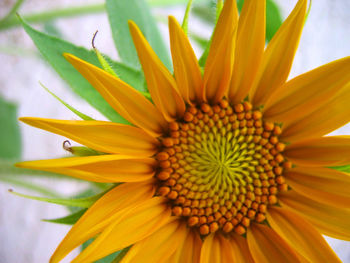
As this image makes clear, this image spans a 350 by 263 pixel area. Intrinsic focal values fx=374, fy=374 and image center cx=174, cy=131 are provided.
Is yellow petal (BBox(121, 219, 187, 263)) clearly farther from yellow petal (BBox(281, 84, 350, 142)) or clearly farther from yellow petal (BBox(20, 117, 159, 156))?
yellow petal (BBox(281, 84, 350, 142))

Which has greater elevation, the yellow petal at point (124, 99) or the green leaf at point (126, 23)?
the green leaf at point (126, 23)

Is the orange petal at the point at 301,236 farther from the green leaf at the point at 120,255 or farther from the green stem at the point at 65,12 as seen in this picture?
the green stem at the point at 65,12

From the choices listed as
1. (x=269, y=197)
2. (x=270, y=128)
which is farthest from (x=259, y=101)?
(x=269, y=197)

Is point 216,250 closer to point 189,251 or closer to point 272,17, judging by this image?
point 189,251

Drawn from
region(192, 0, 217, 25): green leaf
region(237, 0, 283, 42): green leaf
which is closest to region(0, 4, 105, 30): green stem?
region(192, 0, 217, 25): green leaf

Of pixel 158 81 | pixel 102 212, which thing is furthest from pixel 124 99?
pixel 102 212

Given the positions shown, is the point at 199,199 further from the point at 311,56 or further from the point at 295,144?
the point at 311,56

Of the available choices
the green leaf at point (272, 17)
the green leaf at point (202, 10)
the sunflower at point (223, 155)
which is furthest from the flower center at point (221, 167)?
the green leaf at point (202, 10)
